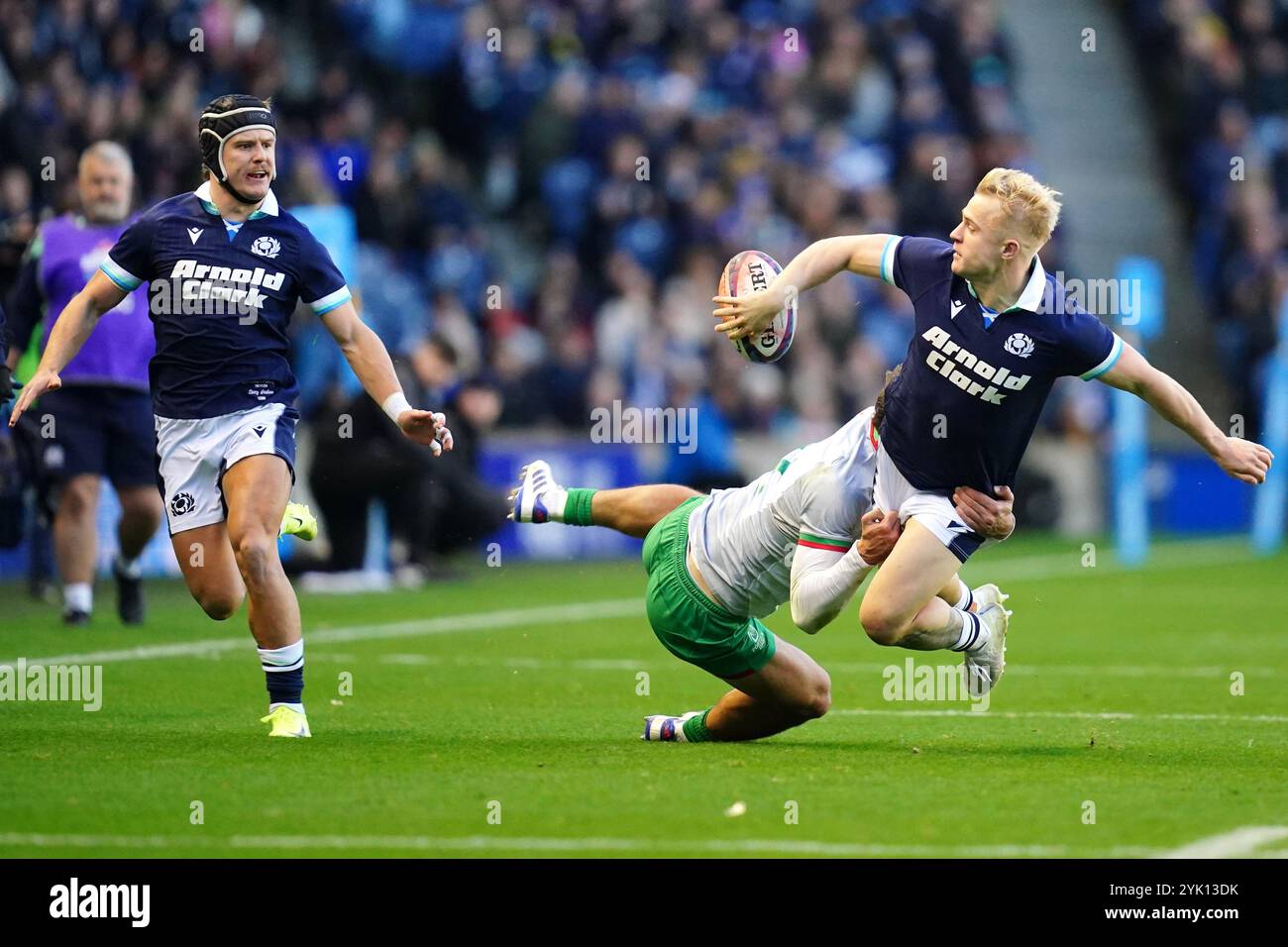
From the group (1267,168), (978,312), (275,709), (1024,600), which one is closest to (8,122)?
(1024,600)

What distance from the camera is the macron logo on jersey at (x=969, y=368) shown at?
7.66 metres

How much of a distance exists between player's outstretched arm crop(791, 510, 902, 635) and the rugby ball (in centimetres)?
73

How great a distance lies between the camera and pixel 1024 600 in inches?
604

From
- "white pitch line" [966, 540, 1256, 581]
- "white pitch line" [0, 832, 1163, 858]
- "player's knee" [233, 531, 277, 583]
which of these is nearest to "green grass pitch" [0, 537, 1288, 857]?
"white pitch line" [0, 832, 1163, 858]

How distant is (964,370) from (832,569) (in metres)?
0.90

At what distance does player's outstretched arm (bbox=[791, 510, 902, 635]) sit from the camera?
770cm

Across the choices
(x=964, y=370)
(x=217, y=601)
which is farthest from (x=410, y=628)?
(x=964, y=370)

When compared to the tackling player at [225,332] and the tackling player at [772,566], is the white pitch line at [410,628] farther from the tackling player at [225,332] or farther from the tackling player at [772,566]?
the tackling player at [772,566]

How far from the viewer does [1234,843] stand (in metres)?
6.08

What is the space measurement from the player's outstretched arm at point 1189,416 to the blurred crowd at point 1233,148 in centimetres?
1588

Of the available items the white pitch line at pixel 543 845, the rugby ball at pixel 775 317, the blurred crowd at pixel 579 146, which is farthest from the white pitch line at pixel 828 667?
the blurred crowd at pixel 579 146

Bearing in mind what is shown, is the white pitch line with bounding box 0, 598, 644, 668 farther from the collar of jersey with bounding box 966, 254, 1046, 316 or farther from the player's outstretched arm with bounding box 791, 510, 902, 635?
the collar of jersey with bounding box 966, 254, 1046, 316

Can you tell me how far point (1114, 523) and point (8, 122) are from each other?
496 inches

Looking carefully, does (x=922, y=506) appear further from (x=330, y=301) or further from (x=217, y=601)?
(x=217, y=601)
